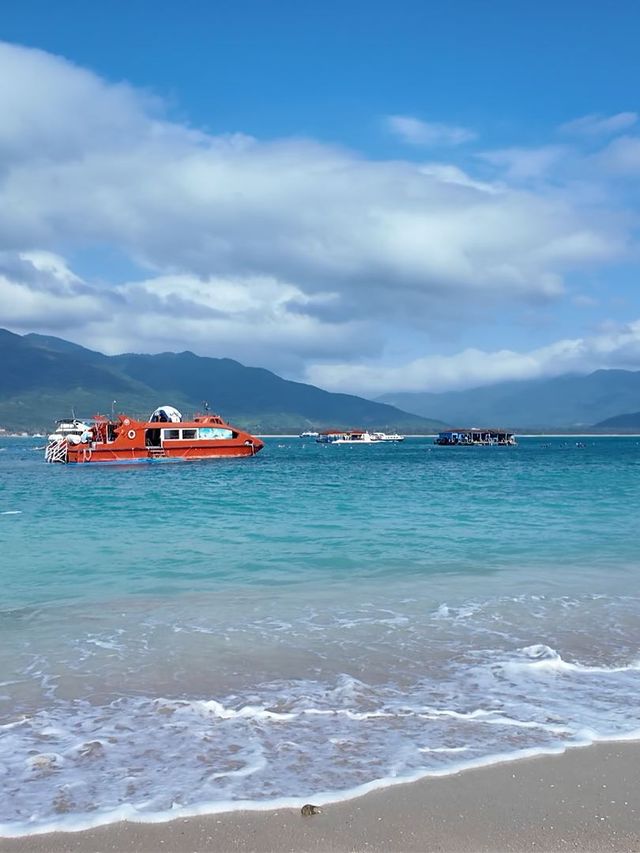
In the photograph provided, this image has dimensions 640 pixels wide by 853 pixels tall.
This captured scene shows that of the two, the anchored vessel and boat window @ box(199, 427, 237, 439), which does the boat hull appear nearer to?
boat window @ box(199, 427, 237, 439)

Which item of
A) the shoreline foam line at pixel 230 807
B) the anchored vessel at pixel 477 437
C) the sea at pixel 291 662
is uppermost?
the anchored vessel at pixel 477 437

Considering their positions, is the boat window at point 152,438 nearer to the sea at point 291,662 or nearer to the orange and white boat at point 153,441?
the orange and white boat at point 153,441

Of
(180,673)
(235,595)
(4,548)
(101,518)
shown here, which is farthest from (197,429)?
(180,673)

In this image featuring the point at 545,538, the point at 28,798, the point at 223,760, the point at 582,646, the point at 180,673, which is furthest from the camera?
the point at 545,538

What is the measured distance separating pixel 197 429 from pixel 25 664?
72968 millimetres

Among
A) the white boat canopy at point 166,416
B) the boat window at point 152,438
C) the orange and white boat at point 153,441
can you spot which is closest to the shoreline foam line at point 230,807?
the orange and white boat at point 153,441

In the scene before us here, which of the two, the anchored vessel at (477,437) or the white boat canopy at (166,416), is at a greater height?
the white boat canopy at (166,416)

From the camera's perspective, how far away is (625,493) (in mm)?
38969

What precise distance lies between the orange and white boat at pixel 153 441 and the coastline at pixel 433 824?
73218 millimetres

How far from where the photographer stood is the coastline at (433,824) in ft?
17.1

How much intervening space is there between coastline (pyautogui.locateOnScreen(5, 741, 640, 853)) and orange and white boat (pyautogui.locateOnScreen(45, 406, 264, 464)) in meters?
73.2

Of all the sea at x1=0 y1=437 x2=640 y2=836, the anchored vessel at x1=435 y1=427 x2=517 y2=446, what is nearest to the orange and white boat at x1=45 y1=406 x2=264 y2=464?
the sea at x1=0 y1=437 x2=640 y2=836

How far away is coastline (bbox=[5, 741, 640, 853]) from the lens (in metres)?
5.20

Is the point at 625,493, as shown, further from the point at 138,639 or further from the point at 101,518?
the point at 138,639
